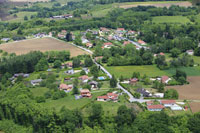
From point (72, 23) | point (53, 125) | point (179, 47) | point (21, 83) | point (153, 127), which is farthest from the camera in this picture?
point (72, 23)

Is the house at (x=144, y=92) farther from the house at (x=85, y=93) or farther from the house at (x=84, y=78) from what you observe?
the house at (x=84, y=78)

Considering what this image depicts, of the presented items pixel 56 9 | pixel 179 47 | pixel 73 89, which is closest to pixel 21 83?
pixel 73 89

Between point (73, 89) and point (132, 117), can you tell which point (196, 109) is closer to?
point (132, 117)

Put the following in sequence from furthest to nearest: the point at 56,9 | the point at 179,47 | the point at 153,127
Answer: the point at 56,9 → the point at 179,47 → the point at 153,127

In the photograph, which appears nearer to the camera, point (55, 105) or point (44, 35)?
point (55, 105)

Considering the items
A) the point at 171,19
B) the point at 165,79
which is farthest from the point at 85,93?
the point at 171,19

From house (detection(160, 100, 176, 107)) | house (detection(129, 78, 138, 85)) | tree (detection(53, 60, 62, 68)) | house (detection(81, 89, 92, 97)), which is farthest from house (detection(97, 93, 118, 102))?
tree (detection(53, 60, 62, 68))
